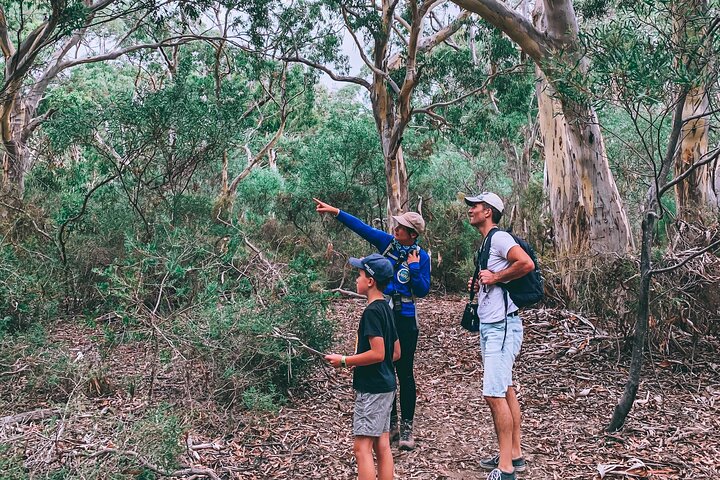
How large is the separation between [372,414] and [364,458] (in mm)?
248

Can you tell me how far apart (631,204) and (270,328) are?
612 inches

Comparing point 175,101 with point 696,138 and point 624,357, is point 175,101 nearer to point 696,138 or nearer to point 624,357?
point 624,357

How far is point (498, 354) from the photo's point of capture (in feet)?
13.2

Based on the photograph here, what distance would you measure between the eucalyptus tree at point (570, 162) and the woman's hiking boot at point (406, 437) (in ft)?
12.3

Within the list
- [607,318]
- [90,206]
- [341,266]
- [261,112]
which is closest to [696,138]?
→ [607,318]

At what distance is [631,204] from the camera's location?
18109 millimetres

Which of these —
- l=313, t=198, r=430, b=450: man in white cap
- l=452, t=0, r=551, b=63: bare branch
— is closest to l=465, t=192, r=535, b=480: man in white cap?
l=313, t=198, r=430, b=450: man in white cap

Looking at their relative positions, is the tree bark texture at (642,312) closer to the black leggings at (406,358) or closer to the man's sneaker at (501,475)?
the man's sneaker at (501,475)

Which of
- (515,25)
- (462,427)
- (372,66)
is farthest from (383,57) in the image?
(462,427)

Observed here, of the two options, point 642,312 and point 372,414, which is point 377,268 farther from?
point 642,312

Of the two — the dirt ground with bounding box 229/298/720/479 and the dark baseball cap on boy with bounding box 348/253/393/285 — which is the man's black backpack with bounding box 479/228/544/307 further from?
the dirt ground with bounding box 229/298/720/479

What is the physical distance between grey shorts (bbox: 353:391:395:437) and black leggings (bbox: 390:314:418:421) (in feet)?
3.17

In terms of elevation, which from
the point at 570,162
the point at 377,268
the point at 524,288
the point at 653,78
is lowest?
the point at 524,288

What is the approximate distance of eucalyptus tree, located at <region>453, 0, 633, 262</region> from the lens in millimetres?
7812
